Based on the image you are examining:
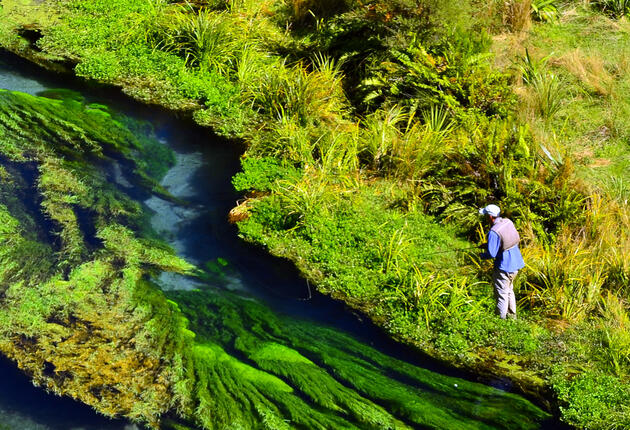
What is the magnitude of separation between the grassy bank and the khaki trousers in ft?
0.50

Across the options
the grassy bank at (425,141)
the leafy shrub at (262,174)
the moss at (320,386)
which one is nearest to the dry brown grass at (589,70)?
the grassy bank at (425,141)

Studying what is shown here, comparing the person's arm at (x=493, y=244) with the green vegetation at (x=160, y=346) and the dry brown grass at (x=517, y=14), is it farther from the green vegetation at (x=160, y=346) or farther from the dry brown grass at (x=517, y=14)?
the dry brown grass at (x=517, y=14)

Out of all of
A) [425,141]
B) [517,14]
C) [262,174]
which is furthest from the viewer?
[517,14]

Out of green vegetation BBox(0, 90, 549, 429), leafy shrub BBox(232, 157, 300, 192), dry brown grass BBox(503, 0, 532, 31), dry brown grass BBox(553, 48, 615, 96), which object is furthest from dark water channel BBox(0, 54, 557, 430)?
dry brown grass BBox(553, 48, 615, 96)

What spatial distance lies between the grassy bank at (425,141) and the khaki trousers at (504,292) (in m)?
0.15

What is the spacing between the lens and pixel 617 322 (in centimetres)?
703

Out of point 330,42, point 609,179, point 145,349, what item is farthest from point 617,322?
point 330,42

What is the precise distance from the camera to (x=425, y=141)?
902 cm

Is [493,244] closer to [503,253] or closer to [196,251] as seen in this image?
[503,253]

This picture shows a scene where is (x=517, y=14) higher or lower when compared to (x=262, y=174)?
higher

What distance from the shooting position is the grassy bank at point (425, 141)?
728 cm

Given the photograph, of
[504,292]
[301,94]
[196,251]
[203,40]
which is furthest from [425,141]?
[203,40]

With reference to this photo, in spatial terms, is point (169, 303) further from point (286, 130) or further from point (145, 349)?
point (286, 130)

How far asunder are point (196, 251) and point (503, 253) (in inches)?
150
